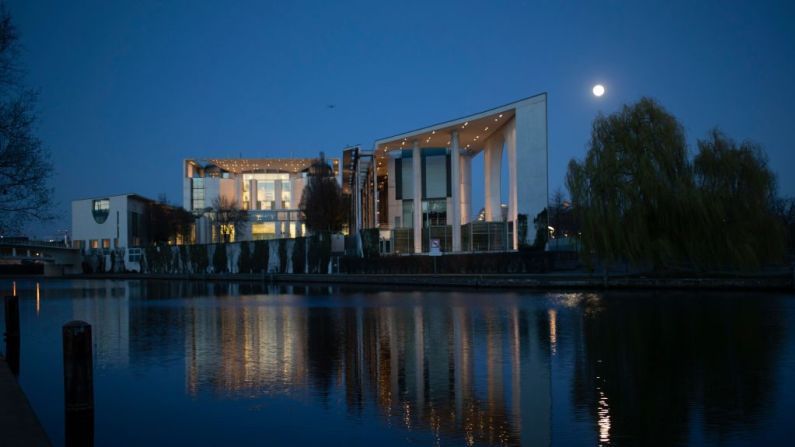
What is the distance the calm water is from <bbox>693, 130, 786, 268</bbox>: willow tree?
12.3 meters

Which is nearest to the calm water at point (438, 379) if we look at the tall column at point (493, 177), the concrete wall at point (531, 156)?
the concrete wall at point (531, 156)

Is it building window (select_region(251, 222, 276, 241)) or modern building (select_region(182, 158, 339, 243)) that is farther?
building window (select_region(251, 222, 276, 241))

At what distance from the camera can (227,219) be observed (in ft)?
341

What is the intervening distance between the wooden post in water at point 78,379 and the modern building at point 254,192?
103 m

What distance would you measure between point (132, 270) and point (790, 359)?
93.8 metres

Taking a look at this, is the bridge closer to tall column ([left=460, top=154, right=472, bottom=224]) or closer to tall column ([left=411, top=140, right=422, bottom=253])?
tall column ([left=460, top=154, right=472, bottom=224])

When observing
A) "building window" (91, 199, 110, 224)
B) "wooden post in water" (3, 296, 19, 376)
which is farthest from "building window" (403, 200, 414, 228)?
"building window" (91, 199, 110, 224)

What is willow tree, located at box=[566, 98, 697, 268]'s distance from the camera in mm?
35562

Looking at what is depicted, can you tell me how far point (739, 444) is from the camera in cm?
791

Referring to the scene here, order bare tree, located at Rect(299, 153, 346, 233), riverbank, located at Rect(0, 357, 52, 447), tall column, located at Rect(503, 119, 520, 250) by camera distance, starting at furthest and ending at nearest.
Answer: bare tree, located at Rect(299, 153, 346, 233)
tall column, located at Rect(503, 119, 520, 250)
riverbank, located at Rect(0, 357, 52, 447)

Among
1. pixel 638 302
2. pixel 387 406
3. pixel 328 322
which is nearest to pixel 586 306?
pixel 638 302

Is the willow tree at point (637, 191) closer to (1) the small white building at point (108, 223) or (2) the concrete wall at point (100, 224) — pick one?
(1) the small white building at point (108, 223)

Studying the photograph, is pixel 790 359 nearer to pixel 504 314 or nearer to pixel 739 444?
pixel 739 444

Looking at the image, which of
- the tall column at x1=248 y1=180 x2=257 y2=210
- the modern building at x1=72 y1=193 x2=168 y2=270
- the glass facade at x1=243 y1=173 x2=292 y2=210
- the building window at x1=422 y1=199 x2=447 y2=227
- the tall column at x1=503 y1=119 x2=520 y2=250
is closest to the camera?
the tall column at x1=503 y1=119 x2=520 y2=250
